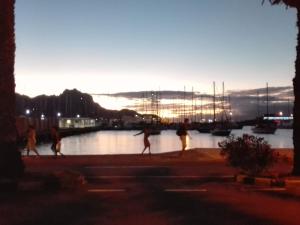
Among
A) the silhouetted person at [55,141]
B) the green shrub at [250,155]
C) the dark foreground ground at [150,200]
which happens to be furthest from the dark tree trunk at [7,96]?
the silhouetted person at [55,141]

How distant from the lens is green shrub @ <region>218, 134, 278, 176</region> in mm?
18328

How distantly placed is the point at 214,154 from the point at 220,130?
111635 mm

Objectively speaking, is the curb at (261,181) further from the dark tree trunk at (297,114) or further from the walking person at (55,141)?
the walking person at (55,141)

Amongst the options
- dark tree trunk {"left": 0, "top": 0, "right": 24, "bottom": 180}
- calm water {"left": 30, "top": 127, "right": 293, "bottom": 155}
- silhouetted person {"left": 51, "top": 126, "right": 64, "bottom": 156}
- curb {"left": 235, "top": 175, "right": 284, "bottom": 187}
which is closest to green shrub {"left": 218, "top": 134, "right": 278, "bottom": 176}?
curb {"left": 235, "top": 175, "right": 284, "bottom": 187}

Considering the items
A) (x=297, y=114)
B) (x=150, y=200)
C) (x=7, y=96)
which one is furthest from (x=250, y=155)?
(x=7, y=96)

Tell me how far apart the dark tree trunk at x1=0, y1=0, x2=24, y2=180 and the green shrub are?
664cm

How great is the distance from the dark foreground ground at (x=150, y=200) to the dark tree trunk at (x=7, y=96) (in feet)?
2.14

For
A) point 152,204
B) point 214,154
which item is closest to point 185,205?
point 152,204

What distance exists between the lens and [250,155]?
18266 millimetres

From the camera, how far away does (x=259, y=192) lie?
15.6 m

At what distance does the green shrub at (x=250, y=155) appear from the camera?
1833 centimetres

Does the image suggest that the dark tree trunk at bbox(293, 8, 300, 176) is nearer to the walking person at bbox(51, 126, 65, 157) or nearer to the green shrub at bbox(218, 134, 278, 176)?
the green shrub at bbox(218, 134, 278, 176)

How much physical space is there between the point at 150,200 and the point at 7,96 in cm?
674

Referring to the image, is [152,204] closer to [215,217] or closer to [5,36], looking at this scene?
[215,217]
